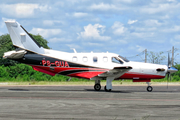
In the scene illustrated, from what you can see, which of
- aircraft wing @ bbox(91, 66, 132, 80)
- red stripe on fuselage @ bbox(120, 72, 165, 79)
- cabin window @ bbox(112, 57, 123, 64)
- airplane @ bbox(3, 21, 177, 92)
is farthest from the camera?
red stripe on fuselage @ bbox(120, 72, 165, 79)

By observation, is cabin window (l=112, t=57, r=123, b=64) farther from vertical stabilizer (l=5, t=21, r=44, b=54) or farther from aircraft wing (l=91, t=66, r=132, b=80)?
vertical stabilizer (l=5, t=21, r=44, b=54)

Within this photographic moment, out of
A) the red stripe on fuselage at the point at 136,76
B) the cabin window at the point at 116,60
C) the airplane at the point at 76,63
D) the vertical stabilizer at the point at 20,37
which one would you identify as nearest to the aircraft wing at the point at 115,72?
the airplane at the point at 76,63

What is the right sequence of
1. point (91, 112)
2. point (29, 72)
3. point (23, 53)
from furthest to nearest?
point (29, 72), point (23, 53), point (91, 112)

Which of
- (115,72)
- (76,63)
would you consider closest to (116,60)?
(115,72)

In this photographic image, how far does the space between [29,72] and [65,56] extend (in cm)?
2135

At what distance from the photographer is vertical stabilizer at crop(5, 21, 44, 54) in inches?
934

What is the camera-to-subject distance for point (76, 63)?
24.0 meters

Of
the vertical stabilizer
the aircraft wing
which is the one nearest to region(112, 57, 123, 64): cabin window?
the aircraft wing

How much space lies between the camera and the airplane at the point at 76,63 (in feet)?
77.7

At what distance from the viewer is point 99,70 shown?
2405cm

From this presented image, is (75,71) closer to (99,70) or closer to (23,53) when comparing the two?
(99,70)

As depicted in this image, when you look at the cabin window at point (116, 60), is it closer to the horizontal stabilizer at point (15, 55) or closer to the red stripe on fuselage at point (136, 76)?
the red stripe on fuselage at point (136, 76)

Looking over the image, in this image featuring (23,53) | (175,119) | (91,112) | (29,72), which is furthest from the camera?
(29,72)

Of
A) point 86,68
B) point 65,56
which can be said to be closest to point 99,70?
point 86,68
